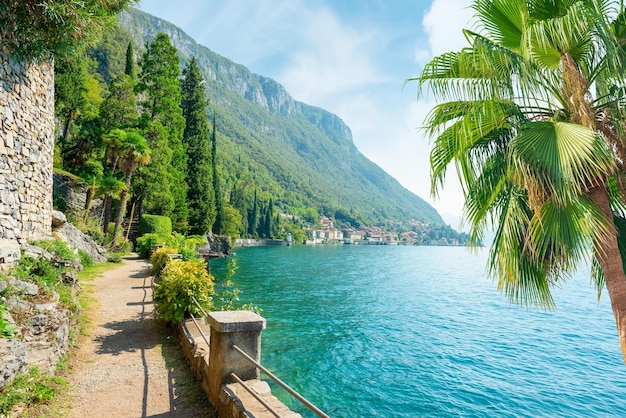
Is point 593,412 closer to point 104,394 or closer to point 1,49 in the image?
point 104,394

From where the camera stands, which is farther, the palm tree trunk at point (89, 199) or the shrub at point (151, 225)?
the shrub at point (151, 225)

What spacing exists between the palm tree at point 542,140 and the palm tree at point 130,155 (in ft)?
68.6

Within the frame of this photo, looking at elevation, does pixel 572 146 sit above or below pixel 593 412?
above

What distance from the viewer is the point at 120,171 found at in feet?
79.1

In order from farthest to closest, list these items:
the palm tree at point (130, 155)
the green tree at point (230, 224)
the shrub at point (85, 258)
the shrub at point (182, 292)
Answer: the green tree at point (230, 224) < the palm tree at point (130, 155) < the shrub at point (85, 258) < the shrub at point (182, 292)

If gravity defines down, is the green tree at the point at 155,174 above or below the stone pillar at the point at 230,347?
above

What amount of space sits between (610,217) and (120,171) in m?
26.3

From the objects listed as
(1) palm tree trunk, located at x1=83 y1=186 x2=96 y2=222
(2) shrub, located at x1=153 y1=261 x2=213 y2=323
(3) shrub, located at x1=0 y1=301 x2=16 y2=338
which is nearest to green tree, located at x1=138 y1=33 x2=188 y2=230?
(1) palm tree trunk, located at x1=83 y1=186 x2=96 y2=222

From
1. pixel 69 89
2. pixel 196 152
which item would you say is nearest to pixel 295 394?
pixel 69 89

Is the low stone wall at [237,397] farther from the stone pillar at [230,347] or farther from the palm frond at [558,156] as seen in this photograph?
the palm frond at [558,156]

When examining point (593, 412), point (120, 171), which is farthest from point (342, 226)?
point (593, 412)

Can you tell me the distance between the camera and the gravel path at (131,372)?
15.7ft

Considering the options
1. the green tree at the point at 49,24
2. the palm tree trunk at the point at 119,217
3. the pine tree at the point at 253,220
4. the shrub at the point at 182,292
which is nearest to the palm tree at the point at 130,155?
the palm tree trunk at the point at 119,217

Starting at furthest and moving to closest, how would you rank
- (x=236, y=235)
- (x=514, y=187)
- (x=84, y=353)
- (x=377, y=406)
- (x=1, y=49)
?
(x=236, y=235) → (x=377, y=406) → (x=1, y=49) → (x=84, y=353) → (x=514, y=187)
